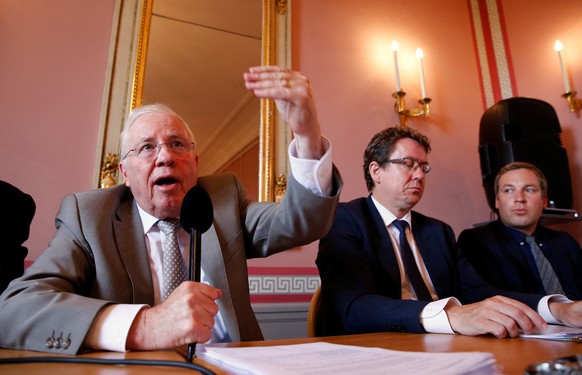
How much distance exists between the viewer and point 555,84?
2.74 m

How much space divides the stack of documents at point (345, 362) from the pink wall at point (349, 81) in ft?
4.67

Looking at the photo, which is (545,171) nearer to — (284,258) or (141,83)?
(284,258)

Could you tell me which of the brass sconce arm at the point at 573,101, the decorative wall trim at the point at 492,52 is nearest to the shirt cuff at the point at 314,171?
the brass sconce arm at the point at 573,101

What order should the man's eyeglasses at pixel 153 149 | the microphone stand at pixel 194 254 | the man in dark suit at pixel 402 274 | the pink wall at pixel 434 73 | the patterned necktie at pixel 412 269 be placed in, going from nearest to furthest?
1. the microphone stand at pixel 194 254
2. the man in dark suit at pixel 402 274
3. the man's eyeglasses at pixel 153 149
4. the patterned necktie at pixel 412 269
5. the pink wall at pixel 434 73

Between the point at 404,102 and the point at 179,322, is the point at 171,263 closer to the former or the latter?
the point at 179,322

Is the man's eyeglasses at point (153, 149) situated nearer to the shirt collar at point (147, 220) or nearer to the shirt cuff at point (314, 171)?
the shirt collar at point (147, 220)

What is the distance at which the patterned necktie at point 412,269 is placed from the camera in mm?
1281

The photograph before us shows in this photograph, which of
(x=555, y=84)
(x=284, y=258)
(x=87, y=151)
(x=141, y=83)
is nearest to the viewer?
(x=87, y=151)

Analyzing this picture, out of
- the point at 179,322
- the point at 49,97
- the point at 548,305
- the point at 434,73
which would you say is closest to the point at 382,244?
the point at 548,305

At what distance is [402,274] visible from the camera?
139 cm

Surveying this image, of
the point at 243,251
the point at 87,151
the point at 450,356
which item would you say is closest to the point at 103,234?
the point at 243,251

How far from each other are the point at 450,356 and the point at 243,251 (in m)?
0.69

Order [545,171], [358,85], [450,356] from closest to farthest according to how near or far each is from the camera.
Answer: [450,356] → [545,171] → [358,85]

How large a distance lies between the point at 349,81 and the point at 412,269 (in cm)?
150
